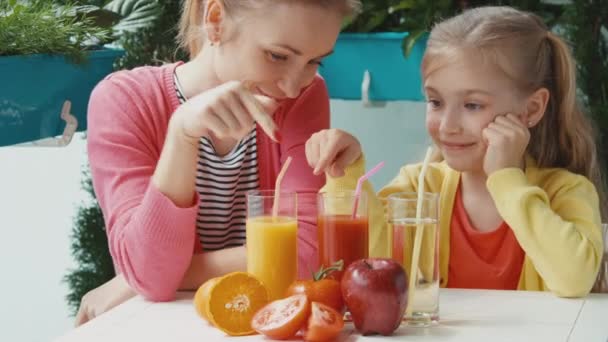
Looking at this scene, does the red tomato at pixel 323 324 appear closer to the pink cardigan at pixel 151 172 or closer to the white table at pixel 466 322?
the white table at pixel 466 322

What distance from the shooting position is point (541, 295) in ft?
5.96

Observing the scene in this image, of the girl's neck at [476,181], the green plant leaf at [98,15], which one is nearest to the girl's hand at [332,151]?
the girl's neck at [476,181]

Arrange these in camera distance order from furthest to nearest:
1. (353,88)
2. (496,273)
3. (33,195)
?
(353,88), (33,195), (496,273)

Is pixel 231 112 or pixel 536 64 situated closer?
pixel 231 112

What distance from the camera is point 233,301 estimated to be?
62.1 inches

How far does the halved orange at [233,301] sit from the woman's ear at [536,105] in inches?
32.2

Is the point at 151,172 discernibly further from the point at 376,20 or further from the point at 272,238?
the point at 376,20

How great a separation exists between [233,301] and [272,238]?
0.13m

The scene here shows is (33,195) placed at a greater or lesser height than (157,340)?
lesser

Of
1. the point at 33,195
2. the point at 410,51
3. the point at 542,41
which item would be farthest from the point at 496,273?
the point at 33,195

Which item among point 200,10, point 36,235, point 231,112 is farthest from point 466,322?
point 36,235

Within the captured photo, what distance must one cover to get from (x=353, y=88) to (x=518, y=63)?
4.13ft

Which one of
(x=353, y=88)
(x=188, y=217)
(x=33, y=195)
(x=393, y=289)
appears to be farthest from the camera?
(x=353, y=88)

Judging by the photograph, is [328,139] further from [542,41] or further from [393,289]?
[542,41]
